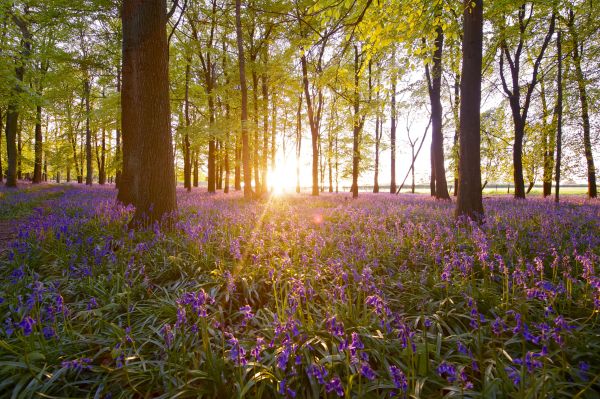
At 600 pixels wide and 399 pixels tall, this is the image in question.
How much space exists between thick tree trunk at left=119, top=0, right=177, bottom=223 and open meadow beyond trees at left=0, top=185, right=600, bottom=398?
105 cm

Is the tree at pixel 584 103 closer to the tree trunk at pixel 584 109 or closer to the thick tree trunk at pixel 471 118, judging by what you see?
the tree trunk at pixel 584 109

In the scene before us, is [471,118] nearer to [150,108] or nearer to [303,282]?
[303,282]

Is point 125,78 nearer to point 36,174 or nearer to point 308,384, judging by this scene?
point 308,384

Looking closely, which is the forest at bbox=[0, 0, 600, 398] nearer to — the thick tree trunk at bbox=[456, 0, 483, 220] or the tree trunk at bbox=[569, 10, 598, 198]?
the thick tree trunk at bbox=[456, 0, 483, 220]

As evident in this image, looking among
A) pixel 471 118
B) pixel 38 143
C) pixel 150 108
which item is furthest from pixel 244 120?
pixel 38 143

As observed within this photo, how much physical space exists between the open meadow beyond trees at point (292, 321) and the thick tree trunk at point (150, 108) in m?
1.05

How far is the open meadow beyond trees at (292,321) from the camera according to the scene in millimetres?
2082

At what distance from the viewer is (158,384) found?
231 cm

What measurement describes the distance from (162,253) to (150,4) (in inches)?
223

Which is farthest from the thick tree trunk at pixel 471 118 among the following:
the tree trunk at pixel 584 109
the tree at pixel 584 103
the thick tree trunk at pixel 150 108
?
the tree trunk at pixel 584 109

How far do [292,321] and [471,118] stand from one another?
7.72 metres

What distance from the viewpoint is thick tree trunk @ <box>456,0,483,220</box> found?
24.6 feet

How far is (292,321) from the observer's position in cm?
228

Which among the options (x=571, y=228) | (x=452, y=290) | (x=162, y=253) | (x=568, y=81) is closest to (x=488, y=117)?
(x=568, y=81)
